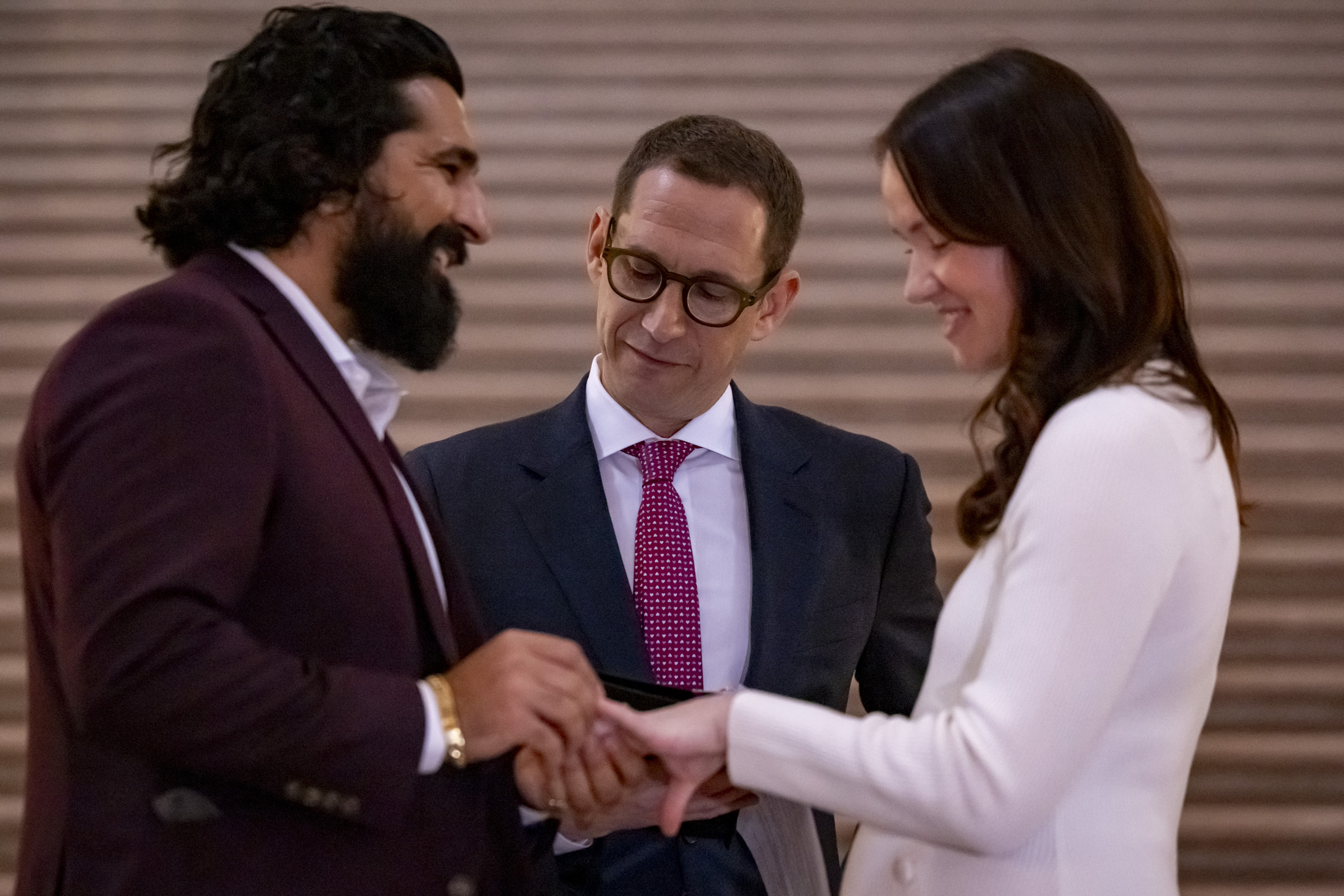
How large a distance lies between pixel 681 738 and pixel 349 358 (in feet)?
1.74

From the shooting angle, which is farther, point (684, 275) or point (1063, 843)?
point (684, 275)

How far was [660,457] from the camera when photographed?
7.03 feet

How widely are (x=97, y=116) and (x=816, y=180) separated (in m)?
1.88

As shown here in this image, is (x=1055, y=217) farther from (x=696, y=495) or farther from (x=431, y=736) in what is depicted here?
(x=696, y=495)

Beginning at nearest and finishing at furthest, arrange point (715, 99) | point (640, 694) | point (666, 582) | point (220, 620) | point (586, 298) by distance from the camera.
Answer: point (220, 620), point (640, 694), point (666, 582), point (586, 298), point (715, 99)

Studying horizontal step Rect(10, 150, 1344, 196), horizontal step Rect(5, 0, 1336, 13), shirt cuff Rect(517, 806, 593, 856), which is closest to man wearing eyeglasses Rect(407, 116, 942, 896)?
shirt cuff Rect(517, 806, 593, 856)

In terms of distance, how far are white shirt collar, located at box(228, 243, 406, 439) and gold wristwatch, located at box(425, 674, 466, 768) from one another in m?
0.28

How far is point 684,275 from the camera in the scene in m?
2.14

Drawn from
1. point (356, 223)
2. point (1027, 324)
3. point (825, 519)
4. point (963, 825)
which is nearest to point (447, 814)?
point (963, 825)

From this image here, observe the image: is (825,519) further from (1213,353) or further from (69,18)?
(69,18)

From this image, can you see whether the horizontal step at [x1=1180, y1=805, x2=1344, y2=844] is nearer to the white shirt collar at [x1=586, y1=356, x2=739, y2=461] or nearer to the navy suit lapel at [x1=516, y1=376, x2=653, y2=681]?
the white shirt collar at [x1=586, y1=356, x2=739, y2=461]

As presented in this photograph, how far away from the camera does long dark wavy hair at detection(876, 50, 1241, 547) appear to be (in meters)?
1.37

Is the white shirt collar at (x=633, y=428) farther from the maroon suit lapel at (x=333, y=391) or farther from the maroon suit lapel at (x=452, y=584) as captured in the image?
the maroon suit lapel at (x=333, y=391)

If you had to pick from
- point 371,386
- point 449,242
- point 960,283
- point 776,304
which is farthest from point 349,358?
point 776,304
